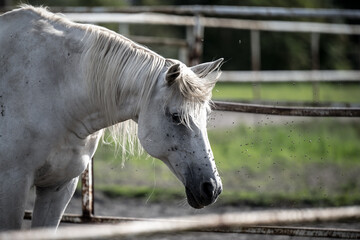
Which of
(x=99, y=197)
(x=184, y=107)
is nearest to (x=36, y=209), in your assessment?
(x=184, y=107)

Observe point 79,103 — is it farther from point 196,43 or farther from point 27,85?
point 196,43

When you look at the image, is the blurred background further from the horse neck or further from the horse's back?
the horse's back

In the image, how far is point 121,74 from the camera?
2760mm

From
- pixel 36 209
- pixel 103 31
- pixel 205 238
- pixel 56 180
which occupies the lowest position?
pixel 205 238

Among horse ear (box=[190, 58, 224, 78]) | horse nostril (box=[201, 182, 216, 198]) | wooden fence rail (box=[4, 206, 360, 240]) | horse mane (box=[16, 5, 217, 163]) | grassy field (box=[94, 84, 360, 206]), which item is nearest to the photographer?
wooden fence rail (box=[4, 206, 360, 240])

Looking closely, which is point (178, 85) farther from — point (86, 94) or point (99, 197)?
point (99, 197)

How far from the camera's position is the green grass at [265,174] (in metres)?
5.31

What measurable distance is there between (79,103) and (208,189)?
2.74ft

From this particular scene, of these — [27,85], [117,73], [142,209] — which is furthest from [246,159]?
[27,85]

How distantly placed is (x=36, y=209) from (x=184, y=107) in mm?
1065

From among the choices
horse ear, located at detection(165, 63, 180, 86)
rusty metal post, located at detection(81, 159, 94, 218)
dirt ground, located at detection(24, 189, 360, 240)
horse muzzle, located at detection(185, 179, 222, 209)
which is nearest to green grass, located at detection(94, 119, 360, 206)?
dirt ground, located at detection(24, 189, 360, 240)

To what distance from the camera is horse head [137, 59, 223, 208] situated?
8.40 ft

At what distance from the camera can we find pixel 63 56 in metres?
2.77

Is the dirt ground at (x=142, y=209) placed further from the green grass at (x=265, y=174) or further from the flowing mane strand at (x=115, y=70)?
the flowing mane strand at (x=115, y=70)
